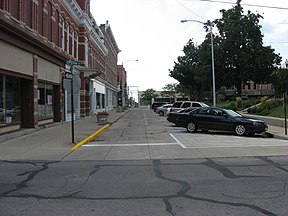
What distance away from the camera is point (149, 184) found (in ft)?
23.3

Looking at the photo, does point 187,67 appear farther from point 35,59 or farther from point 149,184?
point 149,184

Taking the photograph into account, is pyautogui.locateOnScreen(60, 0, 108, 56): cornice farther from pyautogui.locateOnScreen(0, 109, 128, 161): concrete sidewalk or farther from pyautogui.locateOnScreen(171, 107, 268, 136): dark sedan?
pyautogui.locateOnScreen(171, 107, 268, 136): dark sedan

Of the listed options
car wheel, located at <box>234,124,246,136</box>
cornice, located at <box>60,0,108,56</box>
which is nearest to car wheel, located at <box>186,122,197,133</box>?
car wheel, located at <box>234,124,246,136</box>

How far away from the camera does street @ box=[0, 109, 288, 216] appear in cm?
546

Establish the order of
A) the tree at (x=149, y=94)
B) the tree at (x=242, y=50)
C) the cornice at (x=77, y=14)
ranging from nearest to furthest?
the cornice at (x=77, y=14)
the tree at (x=242, y=50)
the tree at (x=149, y=94)

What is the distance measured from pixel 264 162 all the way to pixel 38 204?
21.0ft

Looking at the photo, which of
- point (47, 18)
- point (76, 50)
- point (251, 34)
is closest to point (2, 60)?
point (47, 18)

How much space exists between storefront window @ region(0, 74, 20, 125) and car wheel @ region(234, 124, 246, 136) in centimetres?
1114

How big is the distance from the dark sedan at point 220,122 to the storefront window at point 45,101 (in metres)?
8.39

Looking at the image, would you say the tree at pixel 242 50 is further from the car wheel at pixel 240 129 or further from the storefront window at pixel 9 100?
the storefront window at pixel 9 100

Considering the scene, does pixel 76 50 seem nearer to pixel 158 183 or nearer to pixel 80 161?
pixel 80 161

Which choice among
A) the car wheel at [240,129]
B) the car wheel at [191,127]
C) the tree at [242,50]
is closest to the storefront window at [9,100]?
the car wheel at [191,127]

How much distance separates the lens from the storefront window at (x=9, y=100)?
15.9m

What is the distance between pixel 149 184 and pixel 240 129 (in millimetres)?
11397
